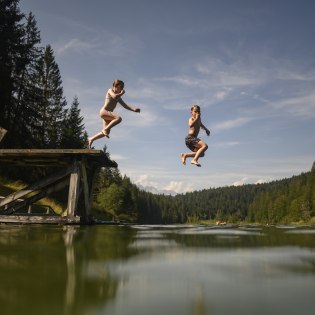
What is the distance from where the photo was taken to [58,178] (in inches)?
411

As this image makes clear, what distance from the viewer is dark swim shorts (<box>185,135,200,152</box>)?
10.5m

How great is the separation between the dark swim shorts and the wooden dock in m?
2.62

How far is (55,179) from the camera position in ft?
34.4

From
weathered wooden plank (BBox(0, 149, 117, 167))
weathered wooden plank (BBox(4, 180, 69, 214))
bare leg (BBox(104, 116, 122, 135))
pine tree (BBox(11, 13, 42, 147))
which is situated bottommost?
weathered wooden plank (BBox(4, 180, 69, 214))

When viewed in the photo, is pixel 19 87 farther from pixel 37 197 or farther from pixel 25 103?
pixel 37 197

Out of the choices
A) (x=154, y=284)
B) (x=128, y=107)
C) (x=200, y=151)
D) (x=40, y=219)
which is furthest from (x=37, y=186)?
(x=154, y=284)

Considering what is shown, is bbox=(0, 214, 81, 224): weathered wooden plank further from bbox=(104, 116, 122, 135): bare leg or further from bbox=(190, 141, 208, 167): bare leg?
bbox=(190, 141, 208, 167): bare leg

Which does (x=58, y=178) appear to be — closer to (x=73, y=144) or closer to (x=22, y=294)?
(x=22, y=294)

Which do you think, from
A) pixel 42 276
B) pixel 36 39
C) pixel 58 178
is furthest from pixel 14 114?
pixel 42 276

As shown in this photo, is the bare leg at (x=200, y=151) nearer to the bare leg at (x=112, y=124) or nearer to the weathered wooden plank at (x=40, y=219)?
the bare leg at (x=112, y=124)

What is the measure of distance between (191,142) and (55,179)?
171 inches

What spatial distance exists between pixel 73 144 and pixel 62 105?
310 inches

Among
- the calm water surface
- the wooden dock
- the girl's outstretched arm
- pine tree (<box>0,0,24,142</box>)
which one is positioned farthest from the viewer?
pine tree (<box>0,0,24,142</box>)

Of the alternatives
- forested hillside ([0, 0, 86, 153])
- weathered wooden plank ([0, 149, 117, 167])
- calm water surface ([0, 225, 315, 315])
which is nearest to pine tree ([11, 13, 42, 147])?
forested hillside ([0, 0, 86, 153])
